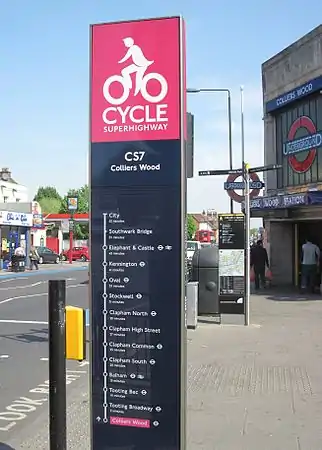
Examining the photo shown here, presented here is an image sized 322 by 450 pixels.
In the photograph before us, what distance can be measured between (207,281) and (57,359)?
384 inches

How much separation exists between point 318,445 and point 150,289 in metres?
2.33

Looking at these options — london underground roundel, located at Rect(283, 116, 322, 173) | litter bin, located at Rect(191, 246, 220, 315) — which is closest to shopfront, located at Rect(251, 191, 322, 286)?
london underground roundel, located at Rect(283, 116, 322, 173)

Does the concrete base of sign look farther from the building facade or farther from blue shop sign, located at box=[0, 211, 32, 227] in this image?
the building facade

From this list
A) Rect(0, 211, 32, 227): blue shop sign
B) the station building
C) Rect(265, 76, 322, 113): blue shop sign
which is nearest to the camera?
Rect(265, 76, 322, 113): blue shop sign

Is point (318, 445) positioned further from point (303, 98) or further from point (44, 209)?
point (44, 209)

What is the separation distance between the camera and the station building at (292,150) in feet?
60.7

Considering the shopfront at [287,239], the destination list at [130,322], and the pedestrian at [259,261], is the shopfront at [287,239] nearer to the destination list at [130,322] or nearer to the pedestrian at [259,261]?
the pedestrian at [259,261]

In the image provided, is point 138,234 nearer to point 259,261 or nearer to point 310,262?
point 310,262

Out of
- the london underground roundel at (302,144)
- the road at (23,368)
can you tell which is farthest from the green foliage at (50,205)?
the road at (23,368)

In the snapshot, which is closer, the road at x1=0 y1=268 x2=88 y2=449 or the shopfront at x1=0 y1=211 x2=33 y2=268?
the road at x1=0 y1=268 x2=88 y2=449

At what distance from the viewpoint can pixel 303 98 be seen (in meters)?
19.3

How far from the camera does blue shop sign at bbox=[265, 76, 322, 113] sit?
1830 centimetres

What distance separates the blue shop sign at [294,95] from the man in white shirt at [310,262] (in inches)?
187

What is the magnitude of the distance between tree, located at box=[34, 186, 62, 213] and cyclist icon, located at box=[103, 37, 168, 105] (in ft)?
332
